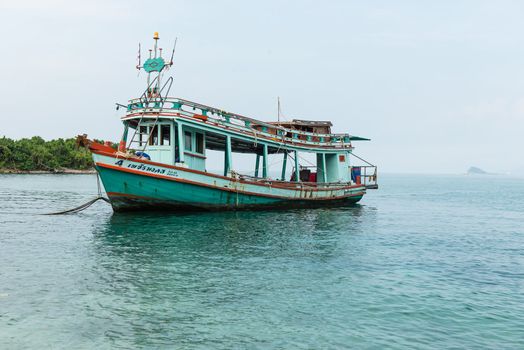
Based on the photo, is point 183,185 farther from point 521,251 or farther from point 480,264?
point 521,251

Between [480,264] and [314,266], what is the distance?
21.5 feet

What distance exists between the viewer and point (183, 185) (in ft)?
75.8

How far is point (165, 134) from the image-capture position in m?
24.4

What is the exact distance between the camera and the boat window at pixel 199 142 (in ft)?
83.7

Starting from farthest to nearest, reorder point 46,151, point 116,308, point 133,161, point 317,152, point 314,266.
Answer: point 46,151 < point 317,152 < point 133,161 < point 314,266 < point 116,308

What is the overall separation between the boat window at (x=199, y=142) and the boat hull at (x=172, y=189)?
93.5 inches

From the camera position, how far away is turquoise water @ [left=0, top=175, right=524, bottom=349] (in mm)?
8620

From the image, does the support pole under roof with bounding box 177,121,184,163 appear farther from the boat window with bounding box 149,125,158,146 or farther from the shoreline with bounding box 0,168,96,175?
the shoreline with bounding box 0,168,96,175

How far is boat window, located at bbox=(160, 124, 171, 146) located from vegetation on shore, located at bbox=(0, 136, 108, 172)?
82.8m

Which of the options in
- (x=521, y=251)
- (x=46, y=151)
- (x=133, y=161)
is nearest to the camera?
(x=521, y=251)

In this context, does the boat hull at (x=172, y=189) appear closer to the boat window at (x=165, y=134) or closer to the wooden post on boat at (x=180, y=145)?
the wooden post on boat at (x=180, y=145)

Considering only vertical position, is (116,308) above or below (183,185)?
below

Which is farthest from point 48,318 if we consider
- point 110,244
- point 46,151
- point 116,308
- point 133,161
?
point 46,151

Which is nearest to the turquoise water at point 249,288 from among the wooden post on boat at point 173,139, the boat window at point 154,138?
the wooden post on boat at point 173,139
